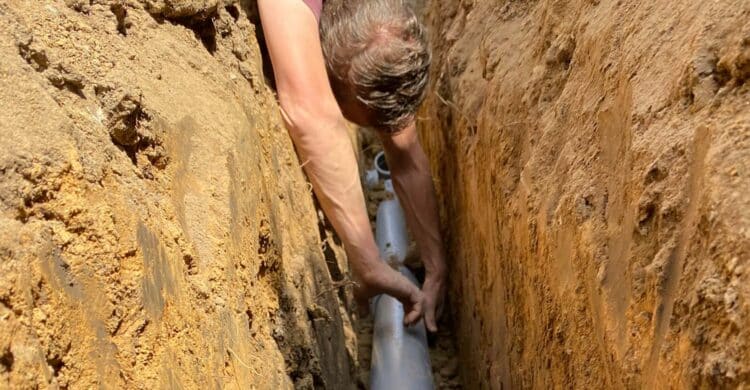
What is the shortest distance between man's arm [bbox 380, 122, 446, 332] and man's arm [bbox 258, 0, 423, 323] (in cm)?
46

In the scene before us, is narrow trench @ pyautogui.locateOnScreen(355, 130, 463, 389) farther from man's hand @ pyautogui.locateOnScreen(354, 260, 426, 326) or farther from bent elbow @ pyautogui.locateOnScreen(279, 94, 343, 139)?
bent elbow @ pyautogui.locateOnScreen(279, 94, 343, 139)

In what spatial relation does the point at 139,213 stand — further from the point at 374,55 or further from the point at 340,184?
the point at 374,55

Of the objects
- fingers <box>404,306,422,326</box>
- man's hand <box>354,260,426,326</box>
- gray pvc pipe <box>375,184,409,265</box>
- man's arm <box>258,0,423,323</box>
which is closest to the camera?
man's arm <box>258,0,423,323</box>

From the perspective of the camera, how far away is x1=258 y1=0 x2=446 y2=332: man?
7.80 ft

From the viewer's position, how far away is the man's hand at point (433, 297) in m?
2.79

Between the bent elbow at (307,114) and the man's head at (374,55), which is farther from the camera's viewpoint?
the man's head at (374,55)

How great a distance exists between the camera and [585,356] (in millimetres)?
1527

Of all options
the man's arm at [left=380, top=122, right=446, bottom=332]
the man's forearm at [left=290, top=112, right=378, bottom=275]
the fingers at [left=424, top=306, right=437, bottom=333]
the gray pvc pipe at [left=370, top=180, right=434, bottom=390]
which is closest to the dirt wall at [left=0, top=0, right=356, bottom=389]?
the man's forearm at [left=290, top=112, right=378, bottom=275]

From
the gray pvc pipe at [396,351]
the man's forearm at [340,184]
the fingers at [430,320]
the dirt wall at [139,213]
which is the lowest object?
the gray pvc pipe at [396,351]

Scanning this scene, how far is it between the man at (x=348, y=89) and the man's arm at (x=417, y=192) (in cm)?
20

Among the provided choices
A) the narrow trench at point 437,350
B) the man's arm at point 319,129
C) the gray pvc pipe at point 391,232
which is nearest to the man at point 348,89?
the man's arm at point 319,129

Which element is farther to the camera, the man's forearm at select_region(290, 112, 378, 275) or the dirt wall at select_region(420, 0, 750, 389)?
the man's forearm at select_region(290, 112, 378, 275)

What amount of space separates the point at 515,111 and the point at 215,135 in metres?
0.82

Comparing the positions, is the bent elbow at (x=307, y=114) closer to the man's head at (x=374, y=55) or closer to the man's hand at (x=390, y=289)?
the man's head at (x=374, y=55)
